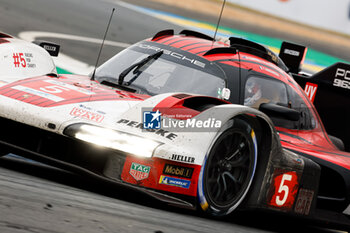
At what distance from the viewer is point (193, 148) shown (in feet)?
14.2

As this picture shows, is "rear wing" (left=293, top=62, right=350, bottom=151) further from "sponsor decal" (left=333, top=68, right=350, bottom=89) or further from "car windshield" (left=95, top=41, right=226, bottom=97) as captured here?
"car windshield" (left=95, top=41, right=226, bottom=97)

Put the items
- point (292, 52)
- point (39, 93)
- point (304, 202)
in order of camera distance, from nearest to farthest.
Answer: point (39, 93), point (304, 202), point (292, 52)

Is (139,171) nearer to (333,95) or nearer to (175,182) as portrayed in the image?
(175,182)

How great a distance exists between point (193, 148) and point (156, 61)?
164cm

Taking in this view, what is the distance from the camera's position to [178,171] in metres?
4.35

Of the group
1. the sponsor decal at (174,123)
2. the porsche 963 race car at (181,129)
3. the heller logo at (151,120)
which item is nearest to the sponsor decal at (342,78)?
the porsche 963 race car at (181,129)

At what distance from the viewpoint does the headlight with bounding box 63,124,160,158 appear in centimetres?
425

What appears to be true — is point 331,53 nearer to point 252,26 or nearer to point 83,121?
point 252,26

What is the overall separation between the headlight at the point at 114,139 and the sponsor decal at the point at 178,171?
0.16 m

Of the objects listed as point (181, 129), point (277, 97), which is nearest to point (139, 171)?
point (181, 129)

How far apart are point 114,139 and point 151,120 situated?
29cm

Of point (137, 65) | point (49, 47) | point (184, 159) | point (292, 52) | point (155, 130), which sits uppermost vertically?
point (292, 52)

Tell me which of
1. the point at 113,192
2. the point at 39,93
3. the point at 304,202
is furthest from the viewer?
the point at 304,202

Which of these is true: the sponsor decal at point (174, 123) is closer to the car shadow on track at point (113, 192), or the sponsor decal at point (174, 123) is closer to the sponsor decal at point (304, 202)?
the car shadow on track at point (113, 192)
